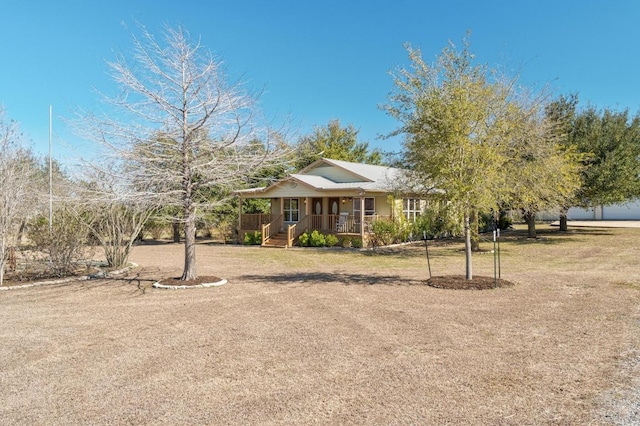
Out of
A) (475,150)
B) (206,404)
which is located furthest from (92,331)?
(475,150)

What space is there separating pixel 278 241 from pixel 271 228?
1375mm

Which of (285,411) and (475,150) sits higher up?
(475,150)

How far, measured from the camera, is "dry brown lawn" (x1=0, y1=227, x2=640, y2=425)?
4.06 m

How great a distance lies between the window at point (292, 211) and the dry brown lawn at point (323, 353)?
582 inches

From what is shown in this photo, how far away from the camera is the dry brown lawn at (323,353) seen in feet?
13.3

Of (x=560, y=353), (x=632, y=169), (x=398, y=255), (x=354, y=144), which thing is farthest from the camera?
(x=354, y=144)

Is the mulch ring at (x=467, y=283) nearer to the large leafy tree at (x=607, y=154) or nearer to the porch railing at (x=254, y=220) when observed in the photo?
the large leafy tree at (x=607, y=154)

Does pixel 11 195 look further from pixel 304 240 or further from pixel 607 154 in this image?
pixel 607 154

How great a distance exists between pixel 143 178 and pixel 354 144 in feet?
115

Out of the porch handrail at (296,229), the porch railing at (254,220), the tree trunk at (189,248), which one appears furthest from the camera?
the porch railing at (254,220)

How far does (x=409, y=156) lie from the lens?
12.4m

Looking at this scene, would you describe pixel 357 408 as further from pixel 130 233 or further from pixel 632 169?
pixel 632 169

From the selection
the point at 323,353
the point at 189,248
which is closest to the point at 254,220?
the point at 189,248

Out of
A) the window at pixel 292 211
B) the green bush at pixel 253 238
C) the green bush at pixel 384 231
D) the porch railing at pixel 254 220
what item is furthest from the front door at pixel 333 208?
the green bush at pixel 253 238
